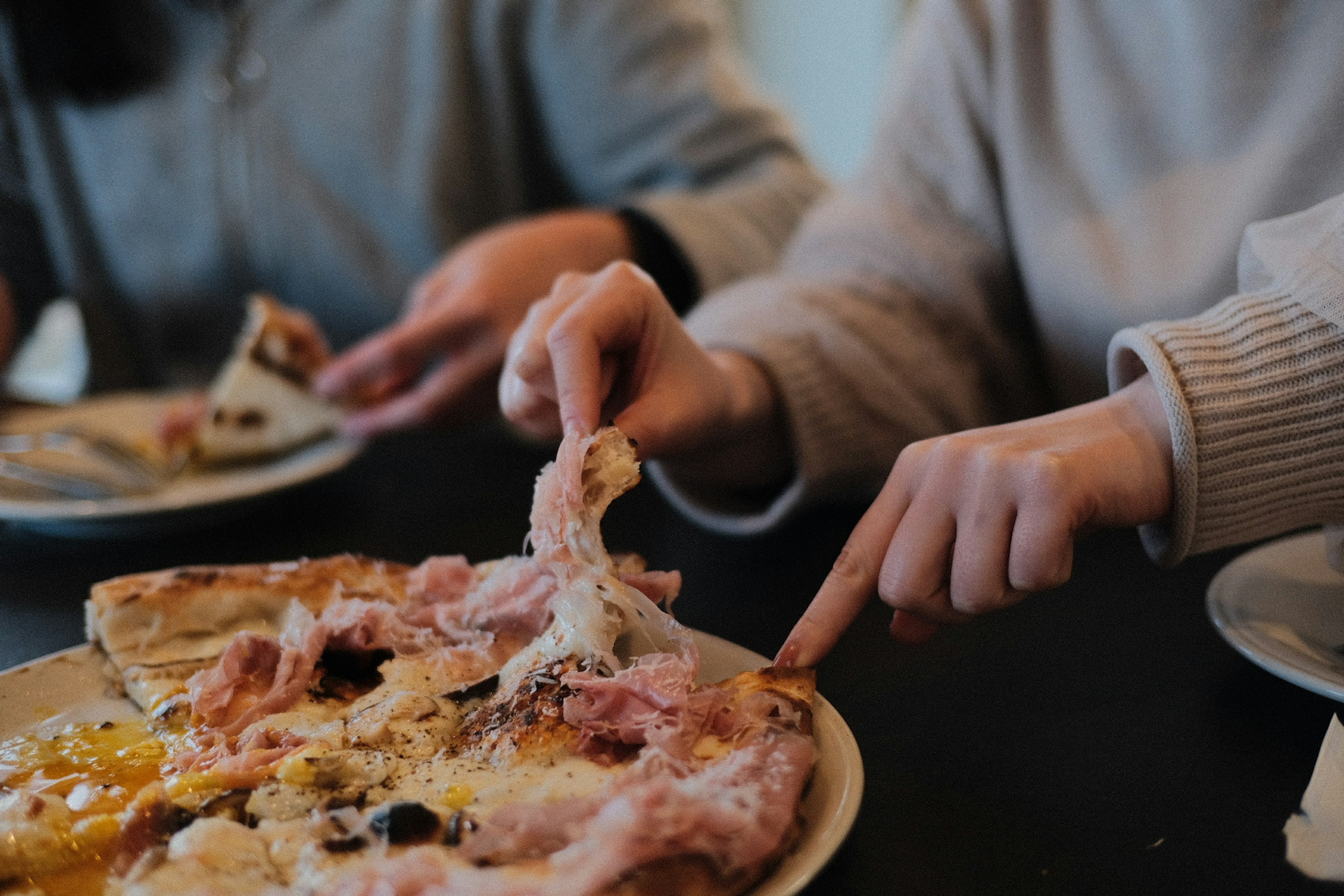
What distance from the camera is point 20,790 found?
623 millimetres

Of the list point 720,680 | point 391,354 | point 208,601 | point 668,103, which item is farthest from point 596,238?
point 720,680

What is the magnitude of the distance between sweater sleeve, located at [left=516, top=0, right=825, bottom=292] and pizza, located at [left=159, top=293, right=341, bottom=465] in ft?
2.30

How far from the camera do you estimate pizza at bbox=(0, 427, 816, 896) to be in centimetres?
52

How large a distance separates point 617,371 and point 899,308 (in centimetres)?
51

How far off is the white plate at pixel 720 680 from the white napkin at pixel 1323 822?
0.84 feet

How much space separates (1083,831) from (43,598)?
98cm

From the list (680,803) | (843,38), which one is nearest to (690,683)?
(680,803)

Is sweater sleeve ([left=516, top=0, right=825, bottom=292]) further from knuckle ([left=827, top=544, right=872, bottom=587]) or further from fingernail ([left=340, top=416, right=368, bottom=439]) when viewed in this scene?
knuckle ([left=827, top=544, right=872, bottom=587])

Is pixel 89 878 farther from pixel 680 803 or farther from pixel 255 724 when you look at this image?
pixel 680 803

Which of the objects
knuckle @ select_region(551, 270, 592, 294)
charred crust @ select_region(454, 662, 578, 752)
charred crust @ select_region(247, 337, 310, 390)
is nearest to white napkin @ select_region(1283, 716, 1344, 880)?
charred crust @ select_region(454, 662, 578, 752)

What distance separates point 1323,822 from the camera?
24.2 inches

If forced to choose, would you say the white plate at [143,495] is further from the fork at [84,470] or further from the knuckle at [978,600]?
the knuckle at [978,600]

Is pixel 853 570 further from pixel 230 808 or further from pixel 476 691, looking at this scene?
pixel 230 808

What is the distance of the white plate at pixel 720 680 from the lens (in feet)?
1.72
